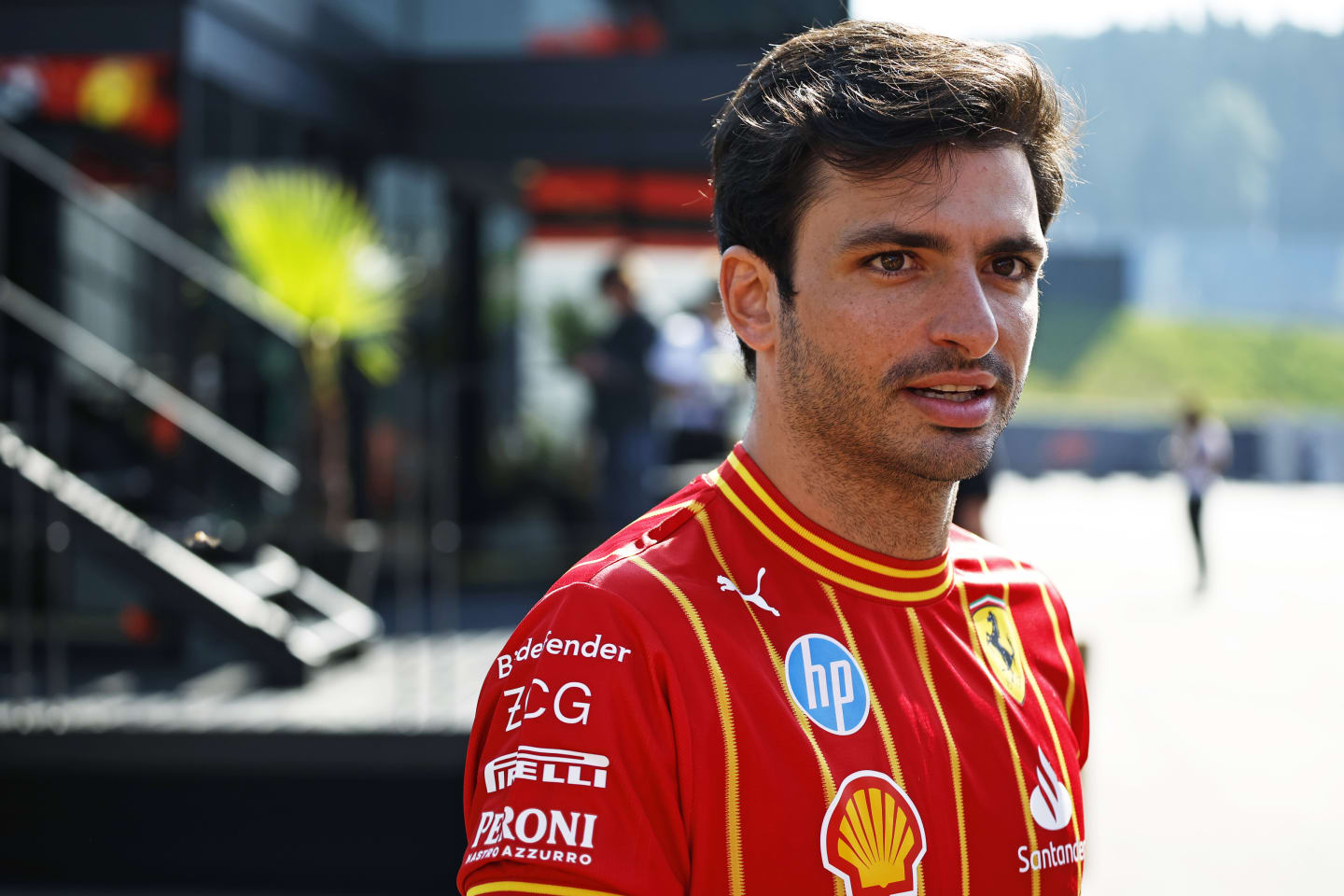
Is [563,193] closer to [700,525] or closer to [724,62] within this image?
[724,62]

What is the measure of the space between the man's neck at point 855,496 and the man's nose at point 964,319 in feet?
0.56

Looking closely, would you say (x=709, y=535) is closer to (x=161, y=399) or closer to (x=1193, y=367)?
(x=161, y=399)

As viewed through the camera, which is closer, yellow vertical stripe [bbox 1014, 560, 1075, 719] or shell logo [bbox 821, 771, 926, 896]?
shell logo [bbox 821, 771, 926, 896]

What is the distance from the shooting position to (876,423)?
4.90 feet

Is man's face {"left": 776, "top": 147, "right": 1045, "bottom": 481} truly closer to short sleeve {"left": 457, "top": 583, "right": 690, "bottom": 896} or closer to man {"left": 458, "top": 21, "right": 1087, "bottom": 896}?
man {"left": 458, "top": 21, "right": 1087, "bottom": 896}

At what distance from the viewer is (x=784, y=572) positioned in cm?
152

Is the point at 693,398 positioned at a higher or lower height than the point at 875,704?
higher

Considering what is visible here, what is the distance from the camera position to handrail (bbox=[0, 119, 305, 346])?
23.7 feet

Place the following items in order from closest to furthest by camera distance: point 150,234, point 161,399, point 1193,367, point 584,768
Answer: point 584,768
point 161,399
point 150,234
point 1193,367

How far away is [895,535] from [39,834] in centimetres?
458

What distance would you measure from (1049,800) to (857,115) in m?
0.83

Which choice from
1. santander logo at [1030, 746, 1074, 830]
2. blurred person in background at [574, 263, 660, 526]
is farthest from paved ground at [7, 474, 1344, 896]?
santander logo at [1030, 746, 1074, 830]

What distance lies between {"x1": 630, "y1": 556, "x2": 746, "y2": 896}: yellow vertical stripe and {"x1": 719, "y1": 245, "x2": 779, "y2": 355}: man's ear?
355 millimetres

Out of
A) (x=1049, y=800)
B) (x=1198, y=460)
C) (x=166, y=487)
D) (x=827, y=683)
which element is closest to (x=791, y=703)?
(x=827, y=683)
